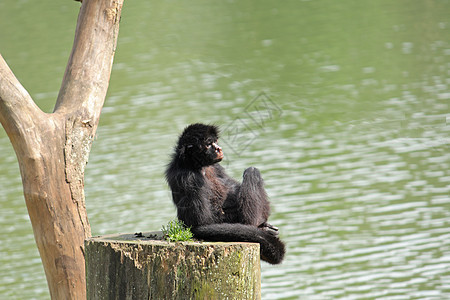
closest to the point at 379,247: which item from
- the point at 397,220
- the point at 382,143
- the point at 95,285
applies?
the point at 397,220

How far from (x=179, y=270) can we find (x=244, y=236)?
569 millimetres

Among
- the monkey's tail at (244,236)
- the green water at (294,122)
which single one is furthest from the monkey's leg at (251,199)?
the green water at (294,122)

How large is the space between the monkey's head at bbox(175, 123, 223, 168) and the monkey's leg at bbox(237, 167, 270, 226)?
27cm

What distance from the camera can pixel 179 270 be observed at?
396 centimetres

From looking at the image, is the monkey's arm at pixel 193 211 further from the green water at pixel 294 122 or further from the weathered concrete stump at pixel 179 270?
the green water at pixel 294 122

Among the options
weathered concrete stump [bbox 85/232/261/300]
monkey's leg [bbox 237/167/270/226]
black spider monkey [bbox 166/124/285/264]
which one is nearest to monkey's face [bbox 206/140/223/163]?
black spider monkey [bbox 166/124/285/264]

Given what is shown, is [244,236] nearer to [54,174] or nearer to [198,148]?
[198,148]

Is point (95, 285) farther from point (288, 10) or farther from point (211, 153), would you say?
point (288, 10)

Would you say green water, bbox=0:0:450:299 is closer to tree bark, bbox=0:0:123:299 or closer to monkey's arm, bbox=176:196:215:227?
tree bark, bbox=0:0:123:299

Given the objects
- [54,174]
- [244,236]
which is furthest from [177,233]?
[54,174]

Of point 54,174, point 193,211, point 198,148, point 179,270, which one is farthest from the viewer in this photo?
point 54,174

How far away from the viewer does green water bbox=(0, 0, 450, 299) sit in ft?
29.8

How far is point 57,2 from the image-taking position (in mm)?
22766

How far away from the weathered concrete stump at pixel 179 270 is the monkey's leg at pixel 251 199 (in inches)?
25.4
